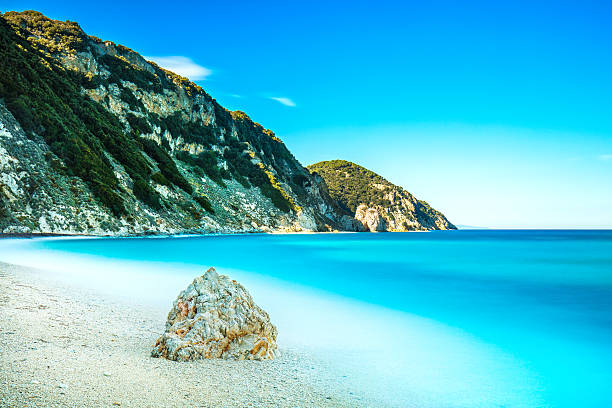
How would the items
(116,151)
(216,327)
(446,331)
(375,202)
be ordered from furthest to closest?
1. (375,202)
2. (116,151)
3. (446,331)
4. (216,327)

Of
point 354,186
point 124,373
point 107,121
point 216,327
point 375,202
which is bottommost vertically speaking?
point 124,373

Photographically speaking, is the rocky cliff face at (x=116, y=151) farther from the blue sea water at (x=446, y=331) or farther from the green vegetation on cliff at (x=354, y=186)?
the green vegetation on cliff at (x=354, y=186)

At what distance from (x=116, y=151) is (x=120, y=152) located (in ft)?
1.69

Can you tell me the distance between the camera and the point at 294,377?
4789 mm

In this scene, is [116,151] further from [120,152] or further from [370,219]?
[370,219]

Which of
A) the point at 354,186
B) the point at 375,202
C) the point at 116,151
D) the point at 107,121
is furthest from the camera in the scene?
the point at 354,186

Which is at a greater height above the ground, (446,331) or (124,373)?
(124,373)

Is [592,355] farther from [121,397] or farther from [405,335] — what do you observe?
[121,397]

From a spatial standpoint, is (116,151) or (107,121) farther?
(107,121)

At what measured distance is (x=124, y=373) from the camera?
432 cm

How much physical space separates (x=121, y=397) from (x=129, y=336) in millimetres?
2581

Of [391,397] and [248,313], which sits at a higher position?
[248,313]

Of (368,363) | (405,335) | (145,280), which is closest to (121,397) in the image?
(368,363)

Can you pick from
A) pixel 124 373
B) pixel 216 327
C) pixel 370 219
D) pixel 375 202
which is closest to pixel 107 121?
pixel 216 327
